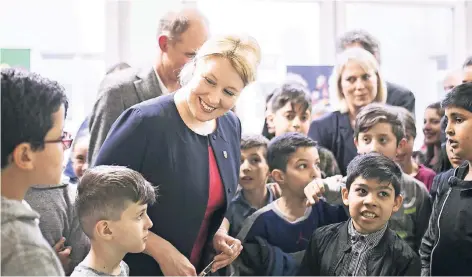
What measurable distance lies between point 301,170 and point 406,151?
277 millimetres

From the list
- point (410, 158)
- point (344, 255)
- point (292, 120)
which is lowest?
point (344, 255)

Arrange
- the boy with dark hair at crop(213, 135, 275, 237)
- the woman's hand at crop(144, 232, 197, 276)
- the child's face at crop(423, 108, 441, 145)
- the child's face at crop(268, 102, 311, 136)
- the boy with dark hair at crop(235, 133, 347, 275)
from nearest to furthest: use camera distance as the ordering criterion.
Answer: the woman's hand at crop(144, 232, 197, 276)
the boy with dark hair at crop(235, 133, 347, 275)
the boy with dark hair at crop(213, 135, 275, 237)
the child's face at crop(268, 102, 311, 136)
the child's face at crop(423, 108, 441, 145)

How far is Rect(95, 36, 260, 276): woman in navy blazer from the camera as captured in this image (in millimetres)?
1309

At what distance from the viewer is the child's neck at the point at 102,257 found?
4.00 feet

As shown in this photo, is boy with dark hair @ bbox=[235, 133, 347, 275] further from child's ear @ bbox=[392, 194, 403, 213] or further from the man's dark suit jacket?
the man's dark suit jacket

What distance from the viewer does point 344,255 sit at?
1.60 metres

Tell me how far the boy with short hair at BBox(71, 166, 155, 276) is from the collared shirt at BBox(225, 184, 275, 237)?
531 mm

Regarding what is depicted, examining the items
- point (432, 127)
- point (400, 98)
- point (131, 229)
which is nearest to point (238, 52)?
point (131, 229)

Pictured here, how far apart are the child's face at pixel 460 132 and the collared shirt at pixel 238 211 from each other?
→ 0.50 metres

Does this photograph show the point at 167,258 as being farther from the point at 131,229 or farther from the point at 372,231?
the point at 372,231

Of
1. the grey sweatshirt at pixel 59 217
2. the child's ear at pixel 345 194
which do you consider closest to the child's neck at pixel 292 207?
the child's ear at pixel 345 194

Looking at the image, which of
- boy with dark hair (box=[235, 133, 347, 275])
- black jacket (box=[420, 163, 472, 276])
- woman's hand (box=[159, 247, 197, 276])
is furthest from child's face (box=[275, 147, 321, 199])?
woman's hand (box=[159, 247, 197, 276])

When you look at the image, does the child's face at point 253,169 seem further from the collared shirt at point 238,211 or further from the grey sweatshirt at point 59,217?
the grey sweatshirt at point 59,217

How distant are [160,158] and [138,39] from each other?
1.73 ft
